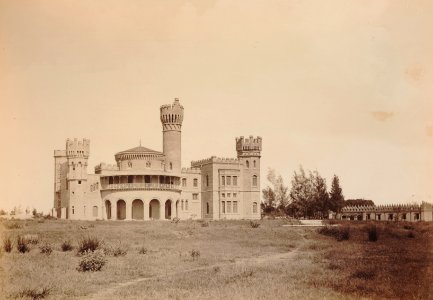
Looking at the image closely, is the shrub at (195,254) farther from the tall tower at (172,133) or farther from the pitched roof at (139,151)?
the tall tower at (172,133)

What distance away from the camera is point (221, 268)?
22.8 meters

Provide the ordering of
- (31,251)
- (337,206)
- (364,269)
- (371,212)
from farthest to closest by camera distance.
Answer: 1. (371,212)
2. (337,206)
3. (31,251)
4. (364,269)

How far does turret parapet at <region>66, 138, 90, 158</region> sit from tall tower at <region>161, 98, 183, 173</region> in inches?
378

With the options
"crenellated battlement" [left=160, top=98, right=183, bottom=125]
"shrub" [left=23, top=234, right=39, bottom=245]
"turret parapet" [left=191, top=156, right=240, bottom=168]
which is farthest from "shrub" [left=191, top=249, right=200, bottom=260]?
"turret parapet" [left=191, top=156, right=240, bottom=168]

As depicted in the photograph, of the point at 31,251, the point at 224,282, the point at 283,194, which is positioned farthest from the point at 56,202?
the point at 224,282

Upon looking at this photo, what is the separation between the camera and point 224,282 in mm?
19547

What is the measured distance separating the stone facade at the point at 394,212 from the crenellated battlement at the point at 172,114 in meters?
30.1

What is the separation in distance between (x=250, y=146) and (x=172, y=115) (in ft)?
36.6

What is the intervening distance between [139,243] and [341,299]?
57.6 feet

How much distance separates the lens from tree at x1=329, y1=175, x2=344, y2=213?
67.9 metres

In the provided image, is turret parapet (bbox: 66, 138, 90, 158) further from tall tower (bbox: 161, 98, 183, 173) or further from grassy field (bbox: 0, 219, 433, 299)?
grassy field (bbox: 0, 219, 433, 299)

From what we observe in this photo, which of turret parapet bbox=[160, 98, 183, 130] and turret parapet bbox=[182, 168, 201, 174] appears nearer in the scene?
turret parapet bbox=[160, 98, 183, 130]

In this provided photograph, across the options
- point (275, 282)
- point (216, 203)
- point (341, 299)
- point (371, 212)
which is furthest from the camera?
point (371, 212)

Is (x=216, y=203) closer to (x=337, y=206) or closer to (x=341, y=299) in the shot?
(x=337, y=206)
